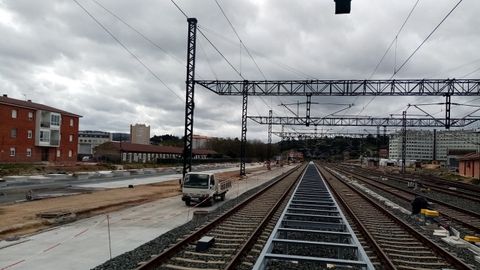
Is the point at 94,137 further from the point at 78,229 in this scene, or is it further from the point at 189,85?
the point at 78,229

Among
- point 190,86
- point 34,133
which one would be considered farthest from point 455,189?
point 34,133

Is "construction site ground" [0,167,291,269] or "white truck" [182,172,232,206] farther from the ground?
"white truck" [182,172,232,206]

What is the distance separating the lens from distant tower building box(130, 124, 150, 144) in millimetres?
188750

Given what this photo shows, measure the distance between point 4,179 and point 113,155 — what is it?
4849 cm

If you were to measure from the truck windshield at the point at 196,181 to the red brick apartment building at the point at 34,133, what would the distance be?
145ft

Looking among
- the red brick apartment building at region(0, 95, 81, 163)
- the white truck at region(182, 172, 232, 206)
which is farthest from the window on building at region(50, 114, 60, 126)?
the white truck at region(182, 172, 232, 206)

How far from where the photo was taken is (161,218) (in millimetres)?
17562

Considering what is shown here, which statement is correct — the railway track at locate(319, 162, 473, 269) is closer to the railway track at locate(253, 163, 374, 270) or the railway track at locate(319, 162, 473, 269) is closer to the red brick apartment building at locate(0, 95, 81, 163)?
the railway track at locate(253, 163, 374, 270)

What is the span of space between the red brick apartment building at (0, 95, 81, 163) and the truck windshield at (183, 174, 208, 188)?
44.1 meters

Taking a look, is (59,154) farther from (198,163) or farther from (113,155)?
(198,163)

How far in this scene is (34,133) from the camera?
6556 centimetres

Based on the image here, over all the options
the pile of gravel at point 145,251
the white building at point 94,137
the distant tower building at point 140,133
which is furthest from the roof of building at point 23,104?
the distant tower building at point 140,133

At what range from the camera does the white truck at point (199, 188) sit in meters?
22.3

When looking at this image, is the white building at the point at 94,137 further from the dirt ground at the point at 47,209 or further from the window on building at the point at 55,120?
the dirt ground at the point at 47,209
